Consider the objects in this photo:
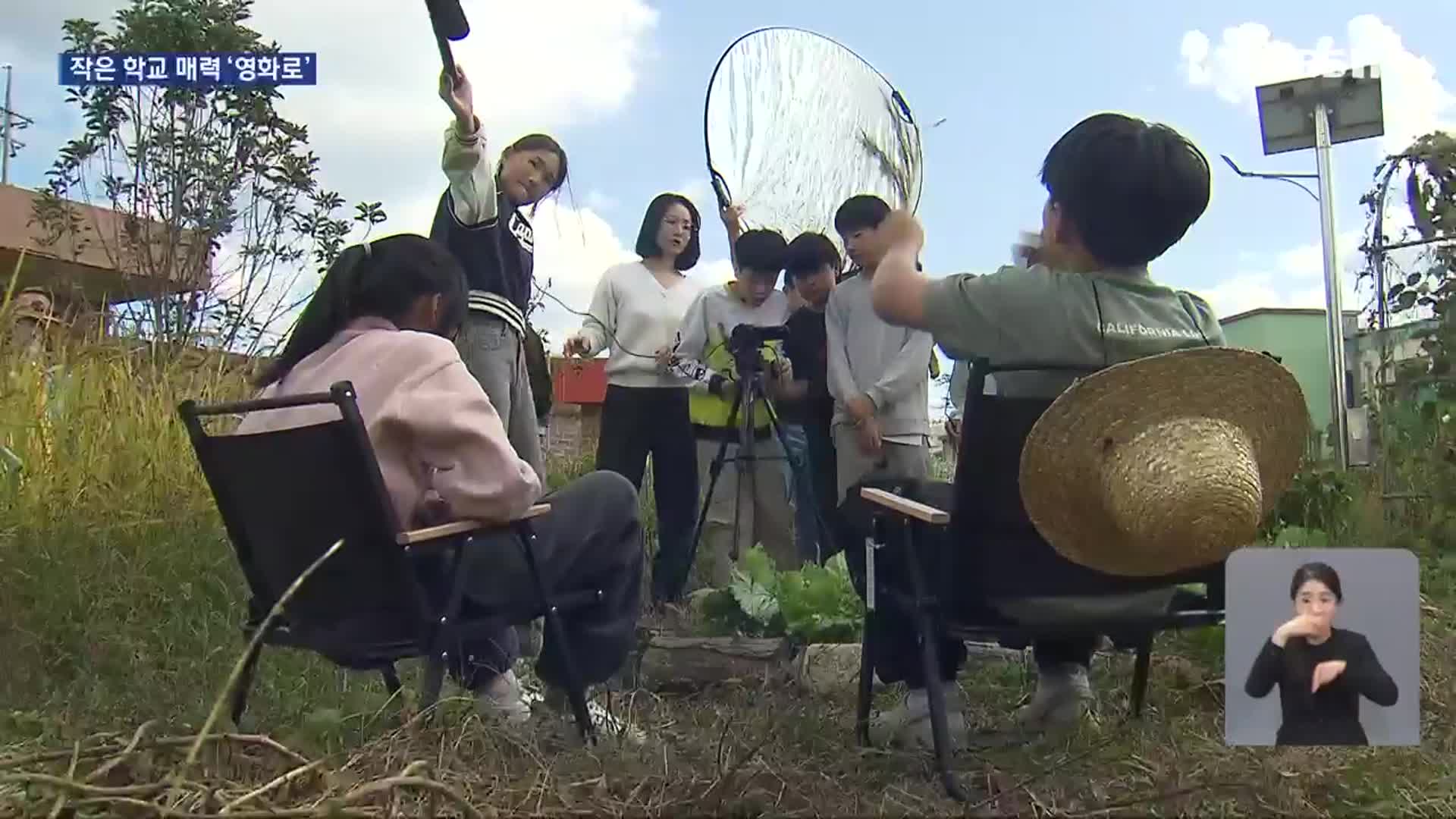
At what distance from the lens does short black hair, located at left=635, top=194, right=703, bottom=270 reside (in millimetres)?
4562

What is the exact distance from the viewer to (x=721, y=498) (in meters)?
4.67

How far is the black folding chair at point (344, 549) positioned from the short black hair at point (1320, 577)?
1157 mm

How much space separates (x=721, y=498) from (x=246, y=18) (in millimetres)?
3577

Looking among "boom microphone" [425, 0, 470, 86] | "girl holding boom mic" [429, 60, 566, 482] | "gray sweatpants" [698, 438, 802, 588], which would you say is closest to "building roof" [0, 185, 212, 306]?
"gray sweatpants" [698, 438, 802, 588]

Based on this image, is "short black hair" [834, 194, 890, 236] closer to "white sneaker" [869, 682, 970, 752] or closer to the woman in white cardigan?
the woman in white cardigan

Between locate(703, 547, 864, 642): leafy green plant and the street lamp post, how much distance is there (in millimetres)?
2755

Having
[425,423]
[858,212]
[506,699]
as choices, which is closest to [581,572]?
[506,699]

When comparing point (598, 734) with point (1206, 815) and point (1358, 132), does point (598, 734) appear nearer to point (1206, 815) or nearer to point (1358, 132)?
point (1206, 815)

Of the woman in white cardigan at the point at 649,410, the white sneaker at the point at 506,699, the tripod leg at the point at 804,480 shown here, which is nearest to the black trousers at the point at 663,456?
the woman in white cardigan at the point at 649,410

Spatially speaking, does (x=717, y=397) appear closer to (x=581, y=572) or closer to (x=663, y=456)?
(x=663, y=456)

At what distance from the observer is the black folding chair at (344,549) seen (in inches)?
78.8

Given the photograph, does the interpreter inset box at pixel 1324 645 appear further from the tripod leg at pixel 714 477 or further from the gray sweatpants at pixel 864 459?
the tripod leg at pixel 714 477

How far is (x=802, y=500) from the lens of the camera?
4902 millimetres

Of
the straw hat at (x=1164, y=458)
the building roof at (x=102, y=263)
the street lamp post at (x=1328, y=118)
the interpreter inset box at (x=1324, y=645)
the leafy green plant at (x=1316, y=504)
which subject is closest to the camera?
the interpreter inset box at (x=1324, y=645)
